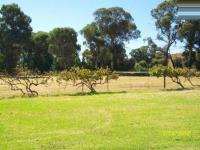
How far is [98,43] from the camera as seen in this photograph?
83938 millimetres

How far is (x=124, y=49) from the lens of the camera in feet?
279

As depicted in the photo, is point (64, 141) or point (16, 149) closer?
point (16, 149)

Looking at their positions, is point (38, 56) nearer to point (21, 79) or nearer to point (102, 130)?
point (21, 79)

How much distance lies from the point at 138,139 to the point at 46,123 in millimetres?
4226

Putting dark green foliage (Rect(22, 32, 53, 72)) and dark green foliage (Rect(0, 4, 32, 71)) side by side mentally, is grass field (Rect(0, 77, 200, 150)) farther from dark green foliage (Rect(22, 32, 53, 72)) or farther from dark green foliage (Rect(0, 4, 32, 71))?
dark green foliage (Rect(22, 32, 53, 72))

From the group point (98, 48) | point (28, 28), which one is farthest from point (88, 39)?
point (28, 28)

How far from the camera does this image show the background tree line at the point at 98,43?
235 feet

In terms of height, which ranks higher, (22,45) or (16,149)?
(22,45)

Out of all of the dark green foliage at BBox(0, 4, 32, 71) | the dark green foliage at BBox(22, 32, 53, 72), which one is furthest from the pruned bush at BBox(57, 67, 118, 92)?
the dark green foliage at BBox(22, 32, 53, 72)

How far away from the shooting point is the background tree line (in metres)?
71.7

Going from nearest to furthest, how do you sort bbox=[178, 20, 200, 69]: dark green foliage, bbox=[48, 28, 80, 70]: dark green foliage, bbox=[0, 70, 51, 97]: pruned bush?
bbox=[0, 70, 51, 97]: pruned bush → bbox=[178, 20, 200, 69]: dark green foliage → bbox=[48, 28, 80, 70]: dark green foliage

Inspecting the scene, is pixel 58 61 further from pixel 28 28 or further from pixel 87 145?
pixel 87 145

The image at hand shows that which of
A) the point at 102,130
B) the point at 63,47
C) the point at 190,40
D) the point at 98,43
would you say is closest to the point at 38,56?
the point at 63,47

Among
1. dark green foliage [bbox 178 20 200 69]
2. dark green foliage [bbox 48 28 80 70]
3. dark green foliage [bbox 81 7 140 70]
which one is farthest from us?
dark green foliage [bbox 81 7 140 70]
